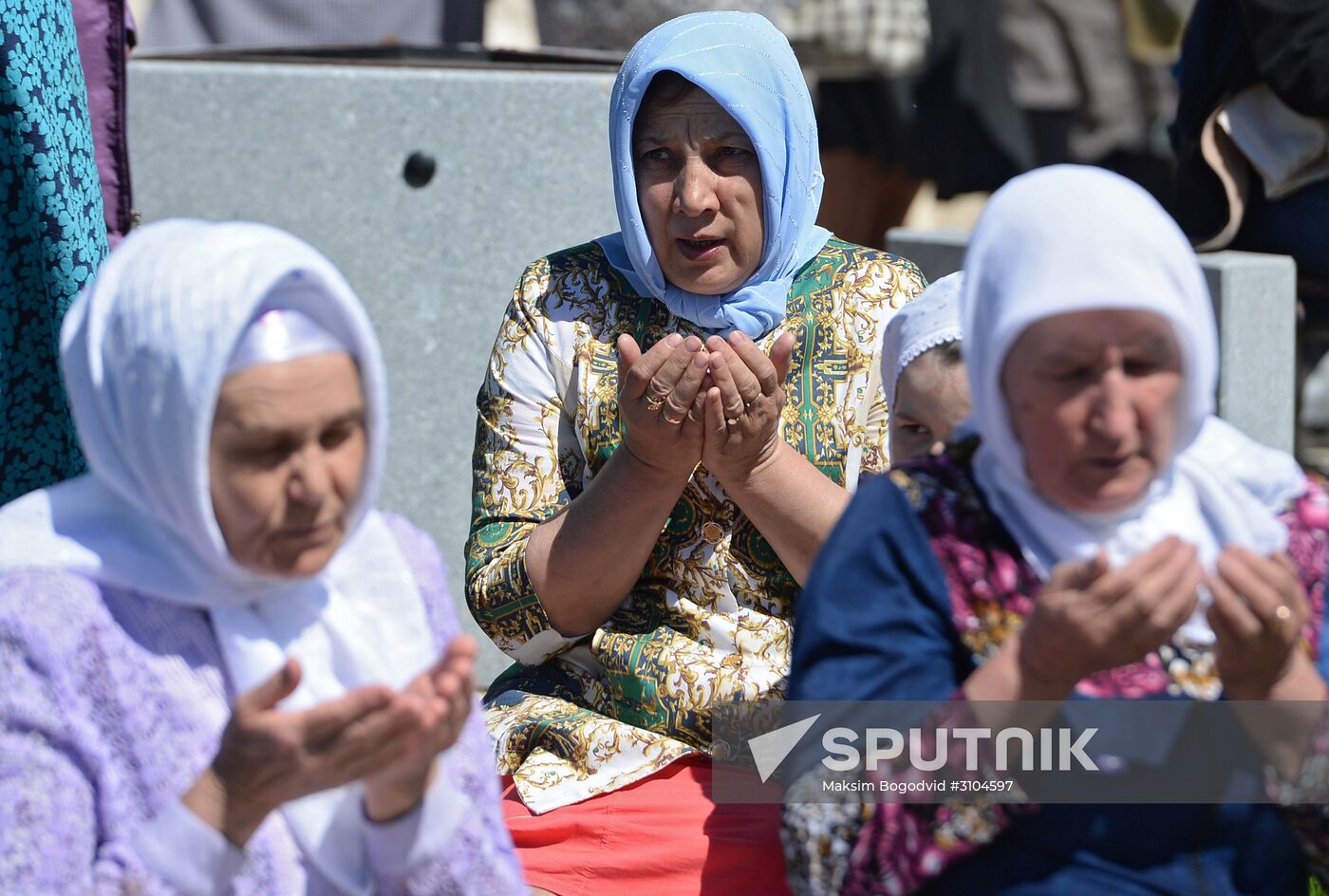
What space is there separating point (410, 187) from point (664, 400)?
2.21 m

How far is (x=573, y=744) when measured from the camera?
2637mm

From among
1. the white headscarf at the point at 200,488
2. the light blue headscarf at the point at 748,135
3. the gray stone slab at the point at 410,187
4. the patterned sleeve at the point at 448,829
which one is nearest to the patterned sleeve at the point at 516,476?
the light blue headscarf at the point at 748,135

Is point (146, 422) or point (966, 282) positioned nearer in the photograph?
point (146, 422)

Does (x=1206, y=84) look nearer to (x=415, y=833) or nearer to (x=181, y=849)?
(x=415, y=833)

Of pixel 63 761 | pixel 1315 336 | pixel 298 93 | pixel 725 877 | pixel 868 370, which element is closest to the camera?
pixel 63 761

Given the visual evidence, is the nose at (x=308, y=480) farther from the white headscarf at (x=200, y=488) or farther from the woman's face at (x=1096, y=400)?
the woman's face at (x=1096, y=400)

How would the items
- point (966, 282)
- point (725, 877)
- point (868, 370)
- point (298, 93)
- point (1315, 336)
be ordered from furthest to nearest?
point (1315, 336) < point (298, 93) < point (868, 370) < point (725, 877) < point (966, 282)

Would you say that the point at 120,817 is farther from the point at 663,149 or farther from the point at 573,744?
the point at 663,149

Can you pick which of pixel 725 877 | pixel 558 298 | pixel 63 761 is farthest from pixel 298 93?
pixel 63 761

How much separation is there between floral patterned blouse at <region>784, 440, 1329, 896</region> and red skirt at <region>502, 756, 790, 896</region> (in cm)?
58

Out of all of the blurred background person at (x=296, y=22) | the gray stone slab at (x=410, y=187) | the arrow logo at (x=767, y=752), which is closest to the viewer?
the arrow logo at (x=767, y=752)

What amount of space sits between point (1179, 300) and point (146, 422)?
1104 mm

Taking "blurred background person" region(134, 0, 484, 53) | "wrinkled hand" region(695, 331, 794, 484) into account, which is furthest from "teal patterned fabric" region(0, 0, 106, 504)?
"blurred background person" region(134, 0, 484, 53)

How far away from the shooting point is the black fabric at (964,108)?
21.9 ft
